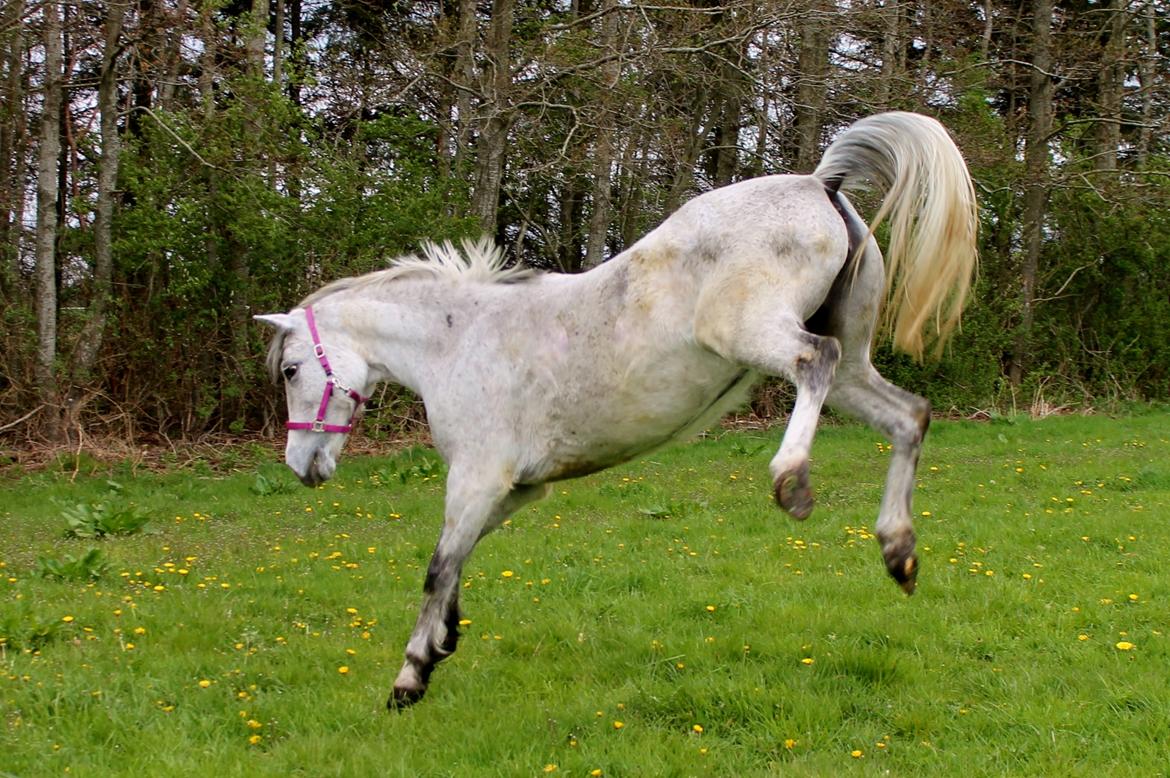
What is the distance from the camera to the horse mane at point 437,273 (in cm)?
511

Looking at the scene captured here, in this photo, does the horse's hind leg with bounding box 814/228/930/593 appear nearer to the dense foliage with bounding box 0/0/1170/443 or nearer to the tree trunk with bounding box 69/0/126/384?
the dense foliage with bounding box 0/0/1170/443

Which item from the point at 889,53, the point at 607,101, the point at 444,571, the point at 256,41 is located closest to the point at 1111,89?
the point at 889,53

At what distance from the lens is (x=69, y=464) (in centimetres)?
1204

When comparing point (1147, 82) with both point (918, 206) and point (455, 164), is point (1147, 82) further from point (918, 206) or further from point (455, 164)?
point (918, 206)

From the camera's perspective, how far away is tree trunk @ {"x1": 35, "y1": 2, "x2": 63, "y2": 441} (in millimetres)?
12383

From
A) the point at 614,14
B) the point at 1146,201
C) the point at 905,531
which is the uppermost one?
the point at 614,14

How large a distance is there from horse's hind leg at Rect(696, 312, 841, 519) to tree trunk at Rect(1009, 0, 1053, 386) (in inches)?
623

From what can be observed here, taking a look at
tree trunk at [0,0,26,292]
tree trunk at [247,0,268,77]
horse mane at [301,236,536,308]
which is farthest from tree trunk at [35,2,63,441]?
horse mane at [301,236,536,308]

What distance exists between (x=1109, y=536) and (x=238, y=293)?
448 inches

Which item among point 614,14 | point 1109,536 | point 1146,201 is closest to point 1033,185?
point 1146,201

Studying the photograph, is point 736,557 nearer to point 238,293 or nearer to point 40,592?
point 40,592

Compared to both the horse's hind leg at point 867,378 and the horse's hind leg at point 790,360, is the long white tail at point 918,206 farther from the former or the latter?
the horse's hind leg at point 790,360

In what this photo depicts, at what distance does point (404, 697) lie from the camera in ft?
15.0

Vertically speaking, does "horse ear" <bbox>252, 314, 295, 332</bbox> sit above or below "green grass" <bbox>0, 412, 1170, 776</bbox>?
above
